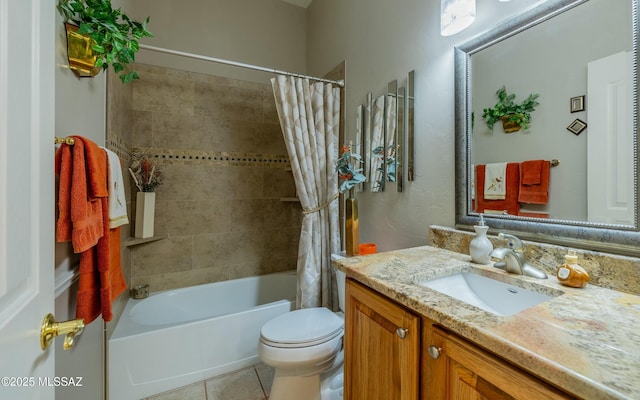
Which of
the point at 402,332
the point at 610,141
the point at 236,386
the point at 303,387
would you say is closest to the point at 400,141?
the point at 610,141

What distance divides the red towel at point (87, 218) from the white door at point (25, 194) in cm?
27

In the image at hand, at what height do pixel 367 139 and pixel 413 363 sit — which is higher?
pixel 367 139

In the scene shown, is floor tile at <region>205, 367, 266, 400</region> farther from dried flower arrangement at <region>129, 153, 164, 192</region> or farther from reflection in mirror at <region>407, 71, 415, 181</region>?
reflection in mirror at <region>407, 71, 415, 181</region>

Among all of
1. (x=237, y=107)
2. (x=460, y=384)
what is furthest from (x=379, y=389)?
(x=237, y=107)

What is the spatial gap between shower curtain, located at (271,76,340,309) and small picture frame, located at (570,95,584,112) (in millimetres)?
1276

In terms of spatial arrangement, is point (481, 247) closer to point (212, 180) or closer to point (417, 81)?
point (417, 81)

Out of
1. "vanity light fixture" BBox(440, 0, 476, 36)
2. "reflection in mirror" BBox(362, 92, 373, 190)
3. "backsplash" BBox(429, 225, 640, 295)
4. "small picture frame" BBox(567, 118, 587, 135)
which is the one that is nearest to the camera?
"backsplash" BBox(429, 225, 640, 295)

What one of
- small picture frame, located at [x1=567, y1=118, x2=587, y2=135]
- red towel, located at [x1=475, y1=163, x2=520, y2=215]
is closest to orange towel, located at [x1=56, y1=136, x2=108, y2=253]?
red towel, located at [x1=475, y1=163, x2=520, y2=215]

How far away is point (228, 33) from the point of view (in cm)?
240

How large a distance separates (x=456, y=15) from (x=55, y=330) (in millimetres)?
1633

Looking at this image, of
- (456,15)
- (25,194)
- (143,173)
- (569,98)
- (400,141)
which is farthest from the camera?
(143,173)

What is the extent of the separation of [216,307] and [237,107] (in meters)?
1.82

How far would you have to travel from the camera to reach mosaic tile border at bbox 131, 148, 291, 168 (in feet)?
7.12

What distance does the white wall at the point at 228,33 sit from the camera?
7.09ft
